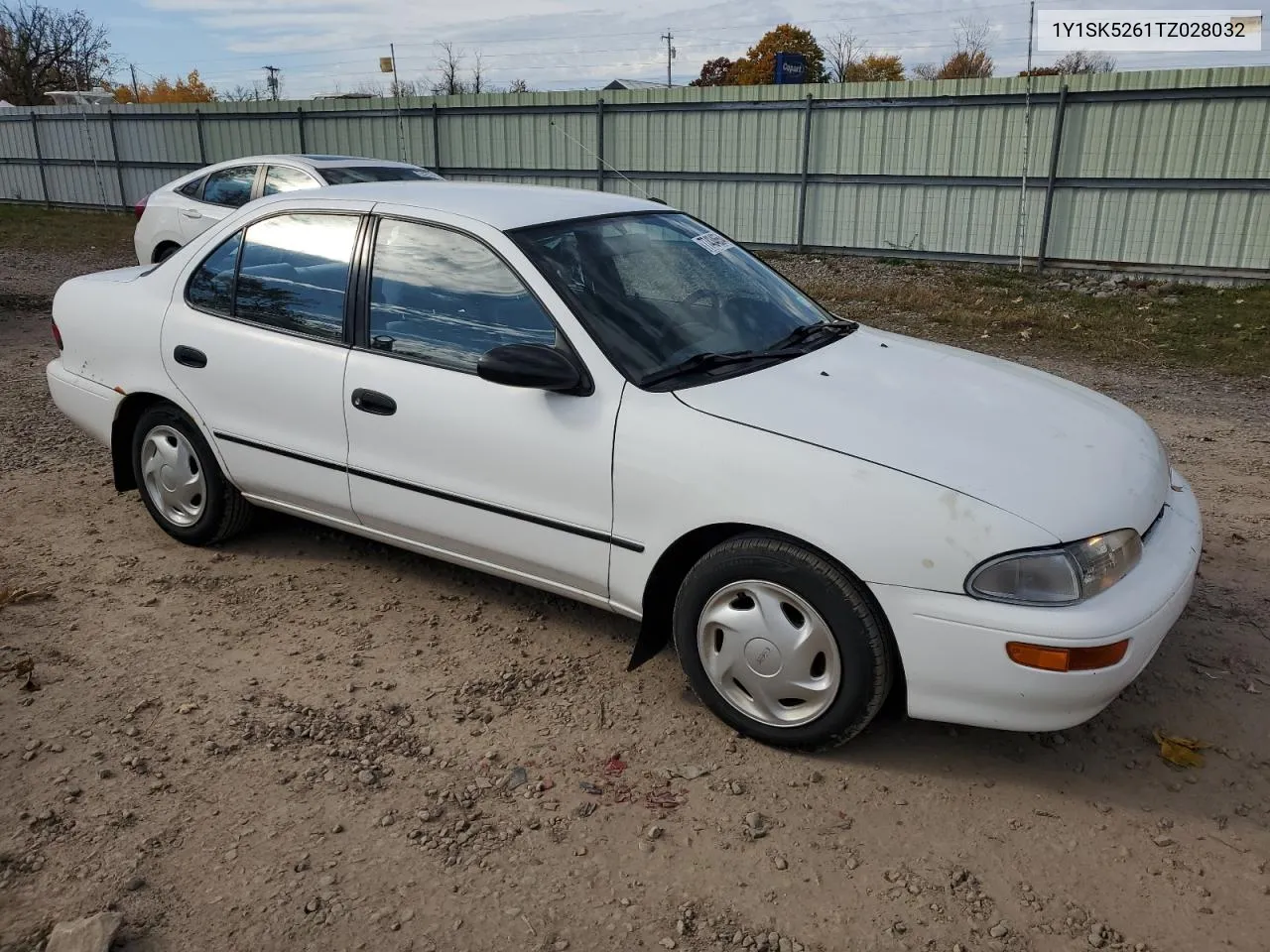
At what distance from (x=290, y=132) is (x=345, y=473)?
62.4ft

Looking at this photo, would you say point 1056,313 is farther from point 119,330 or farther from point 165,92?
point 165,92

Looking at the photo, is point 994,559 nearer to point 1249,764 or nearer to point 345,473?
point 1249,764

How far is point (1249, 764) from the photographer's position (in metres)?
3.11

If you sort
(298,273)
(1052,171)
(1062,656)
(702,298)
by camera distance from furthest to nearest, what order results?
(1052,171), (298,273), (702,298), (1062,656)

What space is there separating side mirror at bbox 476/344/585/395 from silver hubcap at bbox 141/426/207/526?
6.46 feet

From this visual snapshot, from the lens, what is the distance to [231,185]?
33.8 feet

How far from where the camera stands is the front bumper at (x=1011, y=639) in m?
2.70

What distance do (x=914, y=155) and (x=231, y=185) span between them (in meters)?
9.30

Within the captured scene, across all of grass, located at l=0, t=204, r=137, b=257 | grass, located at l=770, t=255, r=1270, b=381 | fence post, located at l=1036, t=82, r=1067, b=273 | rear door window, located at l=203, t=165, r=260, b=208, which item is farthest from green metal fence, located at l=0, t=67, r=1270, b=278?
rear door window, located at l=203, t=165, r=260, b=208

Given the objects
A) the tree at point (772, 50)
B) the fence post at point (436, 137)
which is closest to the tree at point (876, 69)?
the tree at point (772, 50)

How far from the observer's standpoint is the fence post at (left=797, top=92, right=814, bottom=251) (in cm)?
1513

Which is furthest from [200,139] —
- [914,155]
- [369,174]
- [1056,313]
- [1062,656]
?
[1062,656]

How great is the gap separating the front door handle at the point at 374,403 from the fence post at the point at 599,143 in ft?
45.1

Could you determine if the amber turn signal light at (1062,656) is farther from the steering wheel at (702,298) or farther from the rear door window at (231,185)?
the rear door window at (231,185)
